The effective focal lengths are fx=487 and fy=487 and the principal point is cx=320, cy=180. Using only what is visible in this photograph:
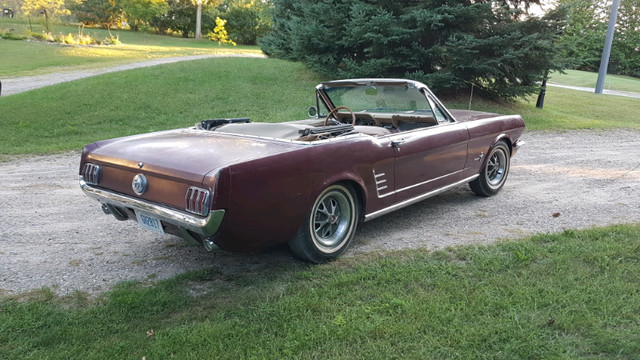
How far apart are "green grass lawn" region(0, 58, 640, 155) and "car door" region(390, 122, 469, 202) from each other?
6567 mm

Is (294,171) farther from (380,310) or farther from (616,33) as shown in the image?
(616,33)

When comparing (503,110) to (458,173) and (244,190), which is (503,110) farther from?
(244,190)

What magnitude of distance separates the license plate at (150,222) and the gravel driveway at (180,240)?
0.42 metres

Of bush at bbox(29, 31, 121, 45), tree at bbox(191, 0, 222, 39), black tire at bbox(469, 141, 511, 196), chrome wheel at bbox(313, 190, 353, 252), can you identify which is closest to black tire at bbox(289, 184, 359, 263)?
chrome wheel at bbox(313, 190, 353, 252)

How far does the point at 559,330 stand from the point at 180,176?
2.49 metres

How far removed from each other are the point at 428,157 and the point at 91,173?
2914mm

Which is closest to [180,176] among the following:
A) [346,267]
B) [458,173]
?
[346,267]

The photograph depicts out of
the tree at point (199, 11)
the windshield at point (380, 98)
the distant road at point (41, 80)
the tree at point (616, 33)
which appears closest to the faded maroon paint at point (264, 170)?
the windshield at point (380, 98)

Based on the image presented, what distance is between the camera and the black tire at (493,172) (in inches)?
223

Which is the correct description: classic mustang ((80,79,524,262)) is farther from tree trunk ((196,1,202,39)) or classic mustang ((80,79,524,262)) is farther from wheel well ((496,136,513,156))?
tree trunk ((196,1,202,39))

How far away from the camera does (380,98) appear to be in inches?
200

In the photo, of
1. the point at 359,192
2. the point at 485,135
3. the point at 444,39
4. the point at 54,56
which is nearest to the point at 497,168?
the point at 485,135

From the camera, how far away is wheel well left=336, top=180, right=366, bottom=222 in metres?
3.87

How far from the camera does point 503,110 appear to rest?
13.4 meters
